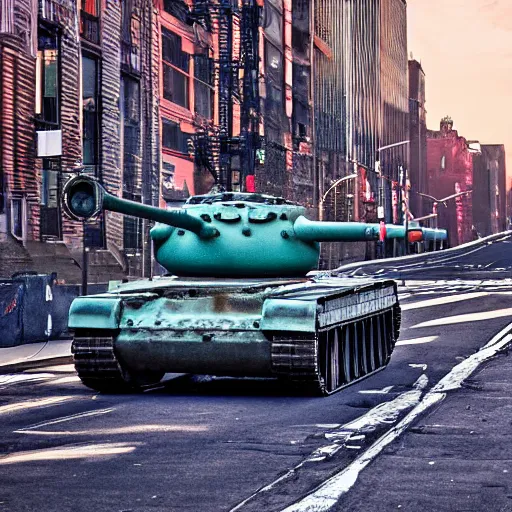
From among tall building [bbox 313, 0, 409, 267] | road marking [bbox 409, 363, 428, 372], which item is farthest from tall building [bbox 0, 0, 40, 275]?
tall building [bbox 313, 0, 409, 267]

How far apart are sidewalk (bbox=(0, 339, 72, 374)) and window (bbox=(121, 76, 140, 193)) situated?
14628mm

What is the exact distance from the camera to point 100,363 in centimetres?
1337

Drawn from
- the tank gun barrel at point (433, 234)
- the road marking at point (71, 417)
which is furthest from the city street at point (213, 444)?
the tank gun barrel at point (433, 234)

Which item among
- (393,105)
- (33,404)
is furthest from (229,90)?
(393,105)

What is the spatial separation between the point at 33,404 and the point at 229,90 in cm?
3505

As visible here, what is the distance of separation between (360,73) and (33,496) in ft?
314

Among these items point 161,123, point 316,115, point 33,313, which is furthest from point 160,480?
point 316,115

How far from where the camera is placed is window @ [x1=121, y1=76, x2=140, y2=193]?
35281 millimetres

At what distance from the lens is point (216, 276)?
49.5ft

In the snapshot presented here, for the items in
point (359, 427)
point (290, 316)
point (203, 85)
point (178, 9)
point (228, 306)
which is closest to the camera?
point (359, 427)

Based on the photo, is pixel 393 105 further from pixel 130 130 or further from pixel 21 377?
pixel 21 377

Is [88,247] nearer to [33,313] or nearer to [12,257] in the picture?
[12,257]

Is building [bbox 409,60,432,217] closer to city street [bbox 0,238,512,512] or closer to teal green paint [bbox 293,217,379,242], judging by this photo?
teal green paint [bbox 293,217,379,242]

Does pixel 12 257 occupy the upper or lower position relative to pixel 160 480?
upper
